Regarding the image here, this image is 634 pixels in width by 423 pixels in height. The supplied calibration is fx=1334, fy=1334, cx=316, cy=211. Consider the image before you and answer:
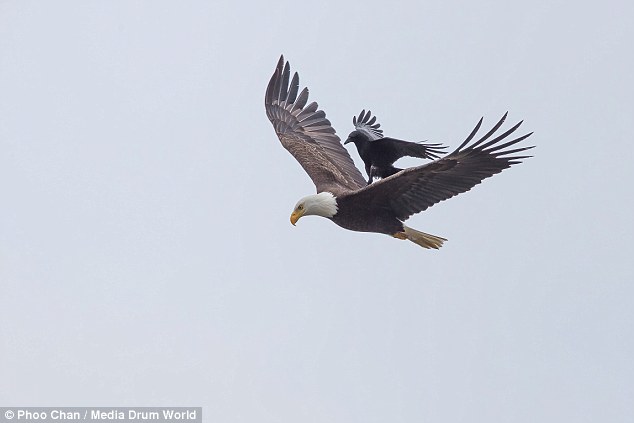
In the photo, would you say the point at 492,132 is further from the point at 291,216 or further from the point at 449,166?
the point at 291,216

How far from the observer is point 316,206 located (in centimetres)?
1756

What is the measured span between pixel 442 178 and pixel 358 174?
353 centimetres

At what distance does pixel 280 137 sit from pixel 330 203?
3.46 metres

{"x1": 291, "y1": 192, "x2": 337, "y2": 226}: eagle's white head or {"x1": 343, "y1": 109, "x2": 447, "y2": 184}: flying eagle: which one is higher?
{"x1": 343, "y1": 109, "x2": 447, "y2": 184}: flying eagle

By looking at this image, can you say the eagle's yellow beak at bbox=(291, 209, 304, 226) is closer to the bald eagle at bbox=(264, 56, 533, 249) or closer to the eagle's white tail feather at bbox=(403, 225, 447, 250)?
the bald eagle at bbox=(264, 56, 533, 249)

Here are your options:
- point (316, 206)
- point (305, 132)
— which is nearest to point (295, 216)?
→ point (316, 206)

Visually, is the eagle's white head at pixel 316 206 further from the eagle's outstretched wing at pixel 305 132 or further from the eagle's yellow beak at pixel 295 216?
the eagle's outstretched wing at pixel 305 132

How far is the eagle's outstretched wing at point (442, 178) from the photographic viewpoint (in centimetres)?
1579

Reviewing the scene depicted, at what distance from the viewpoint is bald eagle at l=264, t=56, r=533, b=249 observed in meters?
15.9

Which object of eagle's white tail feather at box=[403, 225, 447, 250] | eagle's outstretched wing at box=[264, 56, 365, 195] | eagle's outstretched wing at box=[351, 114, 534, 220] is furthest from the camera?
eagle's outstretched wing at box=[264, 56, 365, 195]

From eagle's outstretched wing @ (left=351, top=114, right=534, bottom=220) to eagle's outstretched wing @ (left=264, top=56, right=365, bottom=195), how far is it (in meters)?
2.07

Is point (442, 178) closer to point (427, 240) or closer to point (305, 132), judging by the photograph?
point (427, 240)

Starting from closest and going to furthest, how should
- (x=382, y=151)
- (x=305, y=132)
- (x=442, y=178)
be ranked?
(x=442, y=178)
(x=382, y=151)
(x=305, y=132)

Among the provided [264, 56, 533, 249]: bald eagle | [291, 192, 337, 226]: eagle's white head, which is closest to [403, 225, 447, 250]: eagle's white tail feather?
[264, 56, 533, 249]: bald eagle
